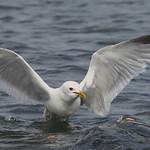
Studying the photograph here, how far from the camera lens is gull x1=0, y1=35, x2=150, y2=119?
10.8m

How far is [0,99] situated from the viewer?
504 inches

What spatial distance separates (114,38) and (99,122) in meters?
5.39

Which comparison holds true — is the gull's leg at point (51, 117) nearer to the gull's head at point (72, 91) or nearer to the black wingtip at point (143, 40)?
the gull's head at point (72, 91)

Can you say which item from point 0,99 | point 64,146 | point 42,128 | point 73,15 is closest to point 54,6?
point 73,15

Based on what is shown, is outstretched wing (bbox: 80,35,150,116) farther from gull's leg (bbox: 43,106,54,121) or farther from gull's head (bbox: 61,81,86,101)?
gull's leg (bbox: 43,106,54,121)

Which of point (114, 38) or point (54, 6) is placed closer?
point (114, 38)

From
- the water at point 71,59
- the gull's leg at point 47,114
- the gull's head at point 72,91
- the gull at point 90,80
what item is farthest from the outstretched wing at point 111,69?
the gull's leg at point 47,114

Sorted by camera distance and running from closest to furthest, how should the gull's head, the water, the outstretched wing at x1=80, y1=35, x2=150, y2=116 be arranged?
the water
the gull's head
the outstretched wing at x1=80, y1=35, x2=150, y2=116

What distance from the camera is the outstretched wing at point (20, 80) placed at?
34.9 ft

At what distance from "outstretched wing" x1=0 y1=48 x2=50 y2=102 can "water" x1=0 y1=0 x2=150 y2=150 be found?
53 cm

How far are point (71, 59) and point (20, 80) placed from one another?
14.4 ft

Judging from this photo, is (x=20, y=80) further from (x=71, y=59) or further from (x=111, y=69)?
(x=71, y=59)

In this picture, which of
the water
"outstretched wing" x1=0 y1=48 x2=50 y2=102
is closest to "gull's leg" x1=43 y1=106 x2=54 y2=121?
the water

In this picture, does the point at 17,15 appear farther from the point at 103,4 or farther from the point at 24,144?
the point at 24,144
